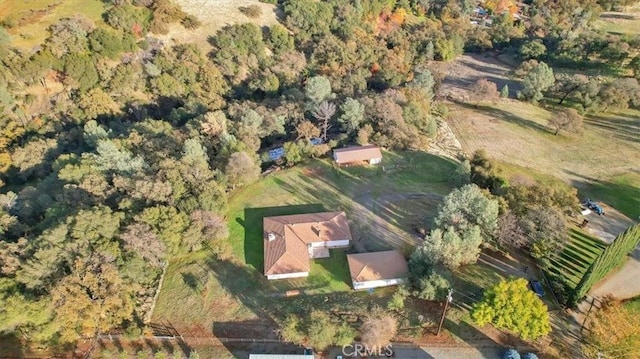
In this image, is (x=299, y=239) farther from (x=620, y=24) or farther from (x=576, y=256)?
(x=620, y=24)

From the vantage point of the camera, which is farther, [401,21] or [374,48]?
[401,21]

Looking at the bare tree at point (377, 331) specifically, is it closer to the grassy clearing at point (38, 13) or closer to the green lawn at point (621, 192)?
the green lawn at point (621, 192)

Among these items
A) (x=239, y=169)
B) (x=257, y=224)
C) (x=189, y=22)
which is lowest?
(x=257, y=224)

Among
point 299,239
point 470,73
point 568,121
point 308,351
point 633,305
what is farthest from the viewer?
point 470,73

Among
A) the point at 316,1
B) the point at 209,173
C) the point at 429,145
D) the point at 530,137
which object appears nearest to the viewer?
the point at 209,173

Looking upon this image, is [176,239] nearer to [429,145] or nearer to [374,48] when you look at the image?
[429,145]

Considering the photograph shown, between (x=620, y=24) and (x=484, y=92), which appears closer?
(x=484, y=92)

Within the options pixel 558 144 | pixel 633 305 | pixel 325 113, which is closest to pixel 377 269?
pixel 633 305

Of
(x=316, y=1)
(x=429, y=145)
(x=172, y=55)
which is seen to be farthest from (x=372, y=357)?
(x=316, y=1)
